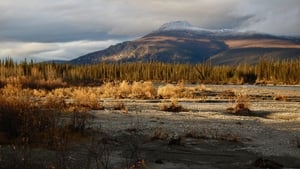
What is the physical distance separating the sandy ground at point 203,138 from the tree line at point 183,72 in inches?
1856

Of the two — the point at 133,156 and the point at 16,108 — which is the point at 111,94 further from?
the point at 133,156

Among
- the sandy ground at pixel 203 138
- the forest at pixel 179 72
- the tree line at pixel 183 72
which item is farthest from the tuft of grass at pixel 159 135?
the tree line at pixel 183 72

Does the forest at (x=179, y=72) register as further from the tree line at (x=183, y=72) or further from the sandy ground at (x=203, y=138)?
the sandy ground at (x=203, y=138)

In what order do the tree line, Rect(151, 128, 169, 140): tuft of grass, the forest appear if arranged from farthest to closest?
the tree line → the forest → Rect(151, 128, 169, 140): tuft of grass

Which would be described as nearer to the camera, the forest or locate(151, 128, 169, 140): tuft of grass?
locate(151, 128, 169, 140): tuft of grass

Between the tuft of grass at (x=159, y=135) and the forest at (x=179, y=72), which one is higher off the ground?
the forest at (x=179, y=72)

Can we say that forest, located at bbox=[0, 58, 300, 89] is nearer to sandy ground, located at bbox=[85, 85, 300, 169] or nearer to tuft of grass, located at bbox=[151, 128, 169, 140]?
sandy ground, located at bbox=[85, 85, 300, 169]

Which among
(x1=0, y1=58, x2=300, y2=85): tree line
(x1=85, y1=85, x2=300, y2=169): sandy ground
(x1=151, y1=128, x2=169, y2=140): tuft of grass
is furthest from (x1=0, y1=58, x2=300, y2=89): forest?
(x1=151, y1=128, x2=169, y2=140): tuft of grass

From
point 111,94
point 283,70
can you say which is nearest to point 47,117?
point 111,94

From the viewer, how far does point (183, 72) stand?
9562 cm

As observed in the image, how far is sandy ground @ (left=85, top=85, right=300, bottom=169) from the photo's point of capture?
13805 mm

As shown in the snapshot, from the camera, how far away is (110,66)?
105 m

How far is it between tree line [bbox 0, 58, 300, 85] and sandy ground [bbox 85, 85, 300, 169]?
155ft

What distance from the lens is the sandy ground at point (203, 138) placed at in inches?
543
